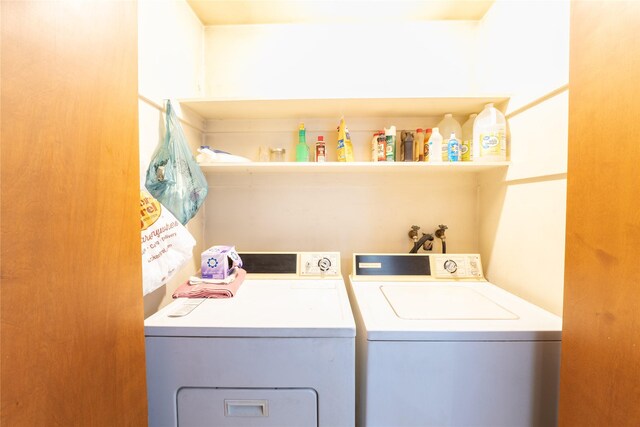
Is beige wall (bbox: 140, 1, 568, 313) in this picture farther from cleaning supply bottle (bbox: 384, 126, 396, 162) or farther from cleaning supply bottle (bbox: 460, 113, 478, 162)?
cleaning supply bottle (bbox: 384, 126, 396, 162)

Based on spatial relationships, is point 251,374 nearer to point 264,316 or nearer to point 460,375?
point 264,316

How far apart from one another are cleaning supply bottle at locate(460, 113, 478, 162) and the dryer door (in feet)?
4.60

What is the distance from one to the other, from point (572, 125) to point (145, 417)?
163 centimetres

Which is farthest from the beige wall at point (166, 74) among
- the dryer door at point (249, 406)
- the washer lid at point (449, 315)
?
the washer lid at point (449, 315)

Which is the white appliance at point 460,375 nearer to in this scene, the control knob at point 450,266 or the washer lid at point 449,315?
the washer lid at point 449,315

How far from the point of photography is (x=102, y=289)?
0.68 meters

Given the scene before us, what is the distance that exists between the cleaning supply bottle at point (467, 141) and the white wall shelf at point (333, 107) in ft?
0.20

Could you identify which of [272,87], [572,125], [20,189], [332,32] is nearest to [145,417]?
[20,189]

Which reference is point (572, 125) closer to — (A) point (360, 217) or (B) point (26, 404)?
(A) point (360, 217)

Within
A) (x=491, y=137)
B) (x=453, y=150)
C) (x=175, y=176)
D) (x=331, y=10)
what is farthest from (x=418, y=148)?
(x=175, y=176)

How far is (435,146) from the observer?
1.47m

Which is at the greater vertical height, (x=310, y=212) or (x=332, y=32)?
(x=332, y=32)

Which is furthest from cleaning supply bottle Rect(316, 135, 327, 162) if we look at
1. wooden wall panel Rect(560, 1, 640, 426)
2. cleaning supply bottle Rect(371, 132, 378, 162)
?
wooden wall panel Rect(560, 1, 640, 426)

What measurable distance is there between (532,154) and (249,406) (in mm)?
1612
